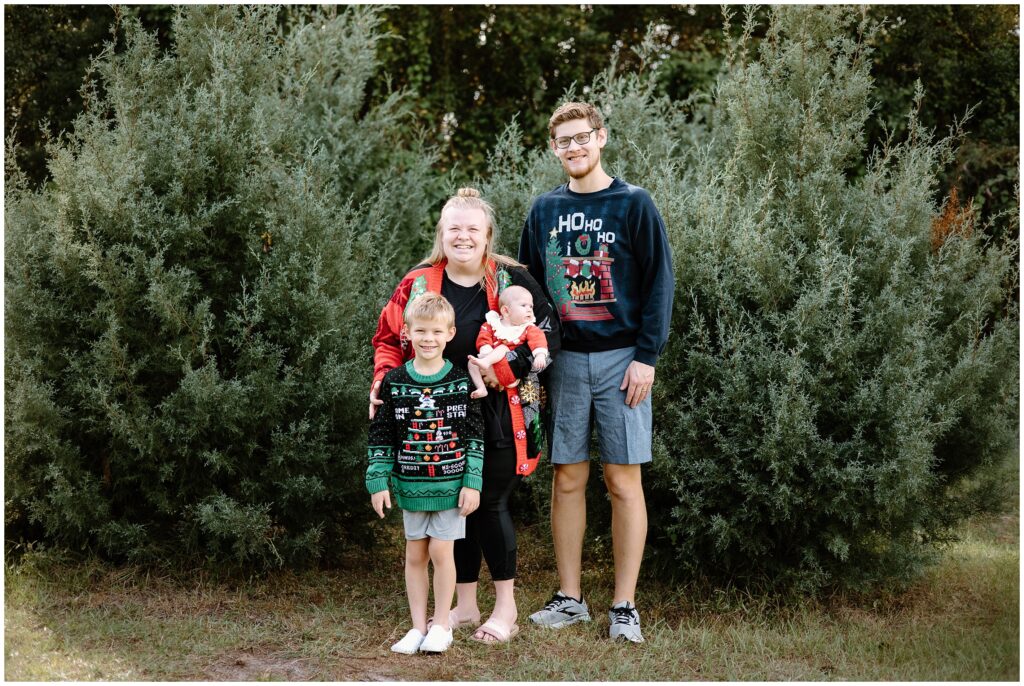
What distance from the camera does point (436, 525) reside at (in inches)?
133

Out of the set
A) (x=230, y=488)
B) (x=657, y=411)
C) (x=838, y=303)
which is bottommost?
(x=230, y=488)

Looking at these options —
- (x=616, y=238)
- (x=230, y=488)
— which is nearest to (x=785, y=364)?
(x=616, y=238)

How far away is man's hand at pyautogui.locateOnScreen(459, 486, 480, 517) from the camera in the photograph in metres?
3.32

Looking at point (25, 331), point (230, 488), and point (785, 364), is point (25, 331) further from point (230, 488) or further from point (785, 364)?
point (785, 364)

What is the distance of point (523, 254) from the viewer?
151 inches

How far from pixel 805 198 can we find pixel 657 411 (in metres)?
1.34

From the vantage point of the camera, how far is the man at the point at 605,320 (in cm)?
351

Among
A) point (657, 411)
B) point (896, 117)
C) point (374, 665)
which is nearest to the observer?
point (374, 665)

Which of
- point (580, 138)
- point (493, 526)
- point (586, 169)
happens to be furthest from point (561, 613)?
point (580, 138)

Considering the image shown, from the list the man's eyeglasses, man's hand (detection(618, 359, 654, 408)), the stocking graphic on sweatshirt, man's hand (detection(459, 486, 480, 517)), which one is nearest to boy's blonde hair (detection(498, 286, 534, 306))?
the stocking graphic on sweatshirt

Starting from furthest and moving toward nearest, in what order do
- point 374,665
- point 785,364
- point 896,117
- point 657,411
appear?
point 896,117, point 657,411, point 785,364, point 374,665

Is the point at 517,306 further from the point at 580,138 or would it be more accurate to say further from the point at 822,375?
the point at 822,375

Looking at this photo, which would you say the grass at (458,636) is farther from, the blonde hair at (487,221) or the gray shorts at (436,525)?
the blonde hair at (487,221)

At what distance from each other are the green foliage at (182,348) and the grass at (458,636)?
0.24 metres
